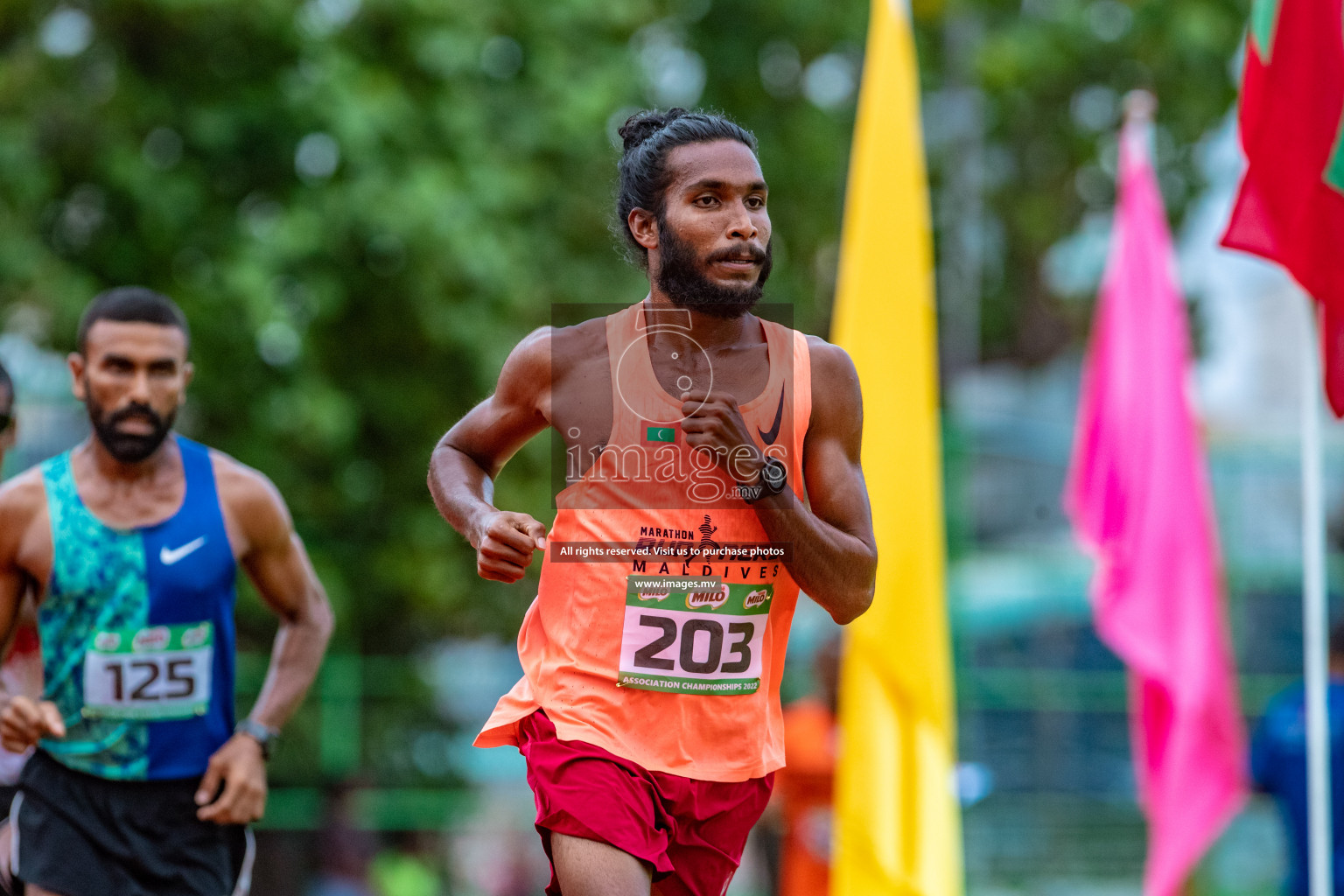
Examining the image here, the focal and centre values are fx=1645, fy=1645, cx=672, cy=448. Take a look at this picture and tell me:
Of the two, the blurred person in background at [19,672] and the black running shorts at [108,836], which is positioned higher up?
the blurred person in background at [19,672]

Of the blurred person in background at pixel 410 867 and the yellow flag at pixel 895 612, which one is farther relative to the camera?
the blurred person in background at pixel 410 867

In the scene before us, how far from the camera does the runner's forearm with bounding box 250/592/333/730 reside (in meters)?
5.14

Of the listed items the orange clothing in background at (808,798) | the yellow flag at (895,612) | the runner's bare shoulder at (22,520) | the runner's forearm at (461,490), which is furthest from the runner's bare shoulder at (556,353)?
the orange clothing in background at (808,798)

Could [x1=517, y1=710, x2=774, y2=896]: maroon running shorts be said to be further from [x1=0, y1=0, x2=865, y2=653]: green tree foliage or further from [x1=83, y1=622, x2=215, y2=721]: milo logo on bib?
[x1=0, y1=0, x2=865, y2=653]: green tree foliage

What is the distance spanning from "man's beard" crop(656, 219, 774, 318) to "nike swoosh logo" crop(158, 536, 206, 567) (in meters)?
2.02

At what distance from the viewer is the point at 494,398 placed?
12.8 feet

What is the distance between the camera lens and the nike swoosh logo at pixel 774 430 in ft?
11.8

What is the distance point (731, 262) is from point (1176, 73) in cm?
1370

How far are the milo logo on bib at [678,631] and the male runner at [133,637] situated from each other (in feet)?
5.96

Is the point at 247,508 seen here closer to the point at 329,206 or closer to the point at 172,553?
the point at 172,553

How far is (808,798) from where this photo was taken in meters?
9.75

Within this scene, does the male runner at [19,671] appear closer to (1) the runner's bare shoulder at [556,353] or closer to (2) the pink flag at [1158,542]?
(1) the runner's bare shoulder at [556,353]

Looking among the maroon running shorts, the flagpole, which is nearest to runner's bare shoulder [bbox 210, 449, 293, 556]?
the maroon running shorts

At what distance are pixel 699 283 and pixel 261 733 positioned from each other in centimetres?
230
